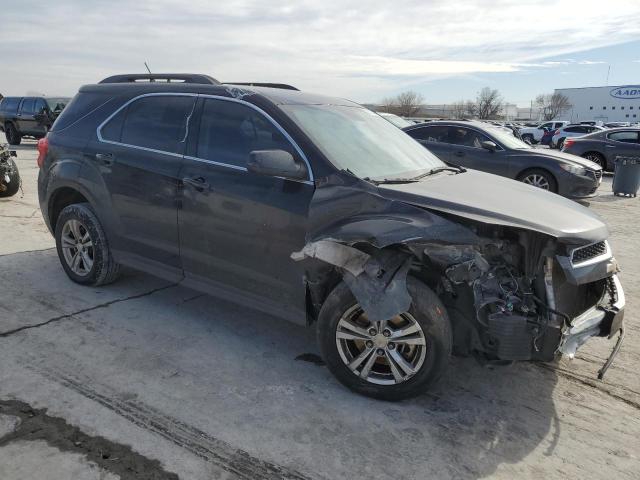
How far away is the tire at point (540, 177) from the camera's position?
996 cm

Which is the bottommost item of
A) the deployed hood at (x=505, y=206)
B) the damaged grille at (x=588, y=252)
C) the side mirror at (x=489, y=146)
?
the damaged grille at (x=588, y=252)

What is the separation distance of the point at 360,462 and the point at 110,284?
3.31 metres

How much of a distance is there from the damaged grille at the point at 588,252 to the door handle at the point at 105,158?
11.9ft

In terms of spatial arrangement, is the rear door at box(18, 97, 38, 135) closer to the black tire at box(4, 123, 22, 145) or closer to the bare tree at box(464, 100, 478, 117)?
the black tire at box(4, 123, 22, 145)

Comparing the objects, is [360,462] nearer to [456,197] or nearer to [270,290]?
[270,290]

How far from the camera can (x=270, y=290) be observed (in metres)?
Answer: 3.61

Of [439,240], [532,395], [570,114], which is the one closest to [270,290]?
[439,240]

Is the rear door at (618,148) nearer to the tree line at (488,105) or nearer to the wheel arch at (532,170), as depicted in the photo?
the wheel arch at (532,170)

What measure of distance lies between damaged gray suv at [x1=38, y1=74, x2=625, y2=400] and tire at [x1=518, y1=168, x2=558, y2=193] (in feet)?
20.9

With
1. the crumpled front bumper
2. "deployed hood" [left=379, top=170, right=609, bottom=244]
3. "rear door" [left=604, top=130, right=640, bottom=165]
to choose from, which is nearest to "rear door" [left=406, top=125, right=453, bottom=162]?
"deployed hood" [left=379, top=170, right=609, bottom=244]

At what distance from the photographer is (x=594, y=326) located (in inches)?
125

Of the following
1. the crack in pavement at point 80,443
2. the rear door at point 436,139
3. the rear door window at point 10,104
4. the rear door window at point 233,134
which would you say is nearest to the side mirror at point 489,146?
the rear door at point 436,139

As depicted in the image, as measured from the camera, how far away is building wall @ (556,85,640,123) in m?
88.1

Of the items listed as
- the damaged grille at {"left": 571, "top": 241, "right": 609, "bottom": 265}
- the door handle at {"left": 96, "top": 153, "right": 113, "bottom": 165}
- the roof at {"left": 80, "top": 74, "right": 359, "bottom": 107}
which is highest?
the roof at {"left": 80, "top": 74, "right": 359, "bottom": 107}
